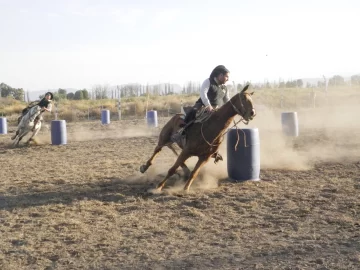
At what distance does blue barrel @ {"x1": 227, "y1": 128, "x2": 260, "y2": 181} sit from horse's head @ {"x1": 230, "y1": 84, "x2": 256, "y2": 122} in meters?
1.15

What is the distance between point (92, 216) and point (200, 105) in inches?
127

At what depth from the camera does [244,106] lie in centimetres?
831

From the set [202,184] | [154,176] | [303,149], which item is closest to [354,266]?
[202,184]

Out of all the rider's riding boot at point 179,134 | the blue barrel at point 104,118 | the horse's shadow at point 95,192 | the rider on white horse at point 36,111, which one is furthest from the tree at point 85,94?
the rider's riding boot at point 179,134

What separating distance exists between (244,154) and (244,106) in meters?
1.55

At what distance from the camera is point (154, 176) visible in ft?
34.1

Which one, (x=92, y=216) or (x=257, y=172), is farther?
(x=257, y=172)

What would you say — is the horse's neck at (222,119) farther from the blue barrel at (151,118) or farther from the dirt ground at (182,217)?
the blue barrel at (151,118)

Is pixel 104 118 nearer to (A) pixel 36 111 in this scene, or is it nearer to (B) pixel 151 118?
(B) pixel 151 118

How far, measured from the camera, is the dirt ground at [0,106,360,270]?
214 inches

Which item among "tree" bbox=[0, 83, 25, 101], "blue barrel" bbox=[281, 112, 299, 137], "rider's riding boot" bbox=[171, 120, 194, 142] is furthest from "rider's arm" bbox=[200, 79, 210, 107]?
"tree" bbox=[0, 83, 25, 101]

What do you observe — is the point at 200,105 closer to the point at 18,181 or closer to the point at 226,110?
the point at 226,110

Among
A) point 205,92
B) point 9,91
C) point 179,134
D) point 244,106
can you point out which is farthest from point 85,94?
point 244,106

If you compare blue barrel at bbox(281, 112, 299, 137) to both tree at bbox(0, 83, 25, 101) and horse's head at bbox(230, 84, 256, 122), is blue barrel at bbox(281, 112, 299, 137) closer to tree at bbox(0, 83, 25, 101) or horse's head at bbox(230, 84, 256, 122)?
horse's head at bbox(230, 84, 256, 122)
